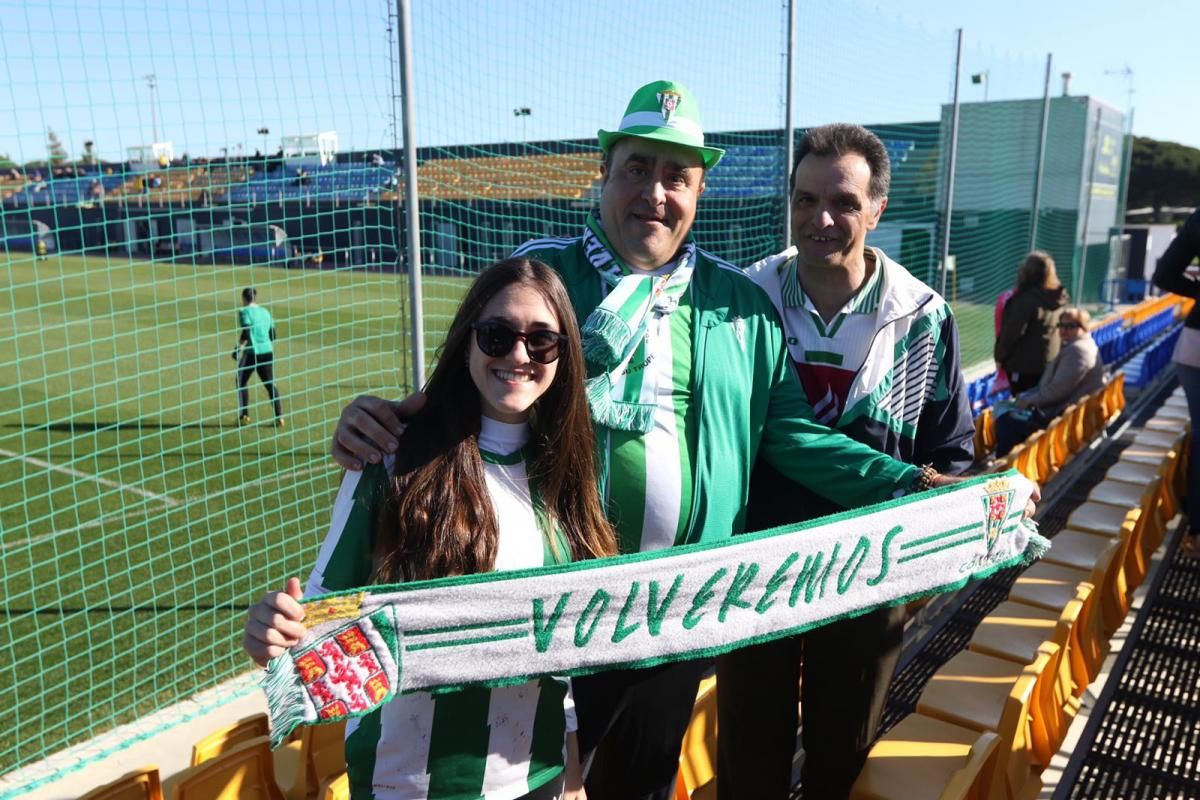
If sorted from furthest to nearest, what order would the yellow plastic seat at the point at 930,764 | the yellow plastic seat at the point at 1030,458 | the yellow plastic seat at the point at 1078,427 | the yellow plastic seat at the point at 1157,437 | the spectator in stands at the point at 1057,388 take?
the spectator in stands at the point at 1057,388 → the yellow plastic seat at the point at 1078,427 → the yellow plastic seat at the point at 1157,437 → the yellow plastic seat at the point at 1030,458 → the yellow plastic seat at the point at 930,764

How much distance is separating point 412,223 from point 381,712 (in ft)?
6.56

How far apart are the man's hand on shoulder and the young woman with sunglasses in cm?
2

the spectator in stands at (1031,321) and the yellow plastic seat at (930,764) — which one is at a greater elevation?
the spectator in stands at (1031,321)

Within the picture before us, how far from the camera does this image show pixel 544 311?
1563mm

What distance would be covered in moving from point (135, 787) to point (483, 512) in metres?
Result: 1.27

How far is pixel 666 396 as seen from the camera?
182 centimetres

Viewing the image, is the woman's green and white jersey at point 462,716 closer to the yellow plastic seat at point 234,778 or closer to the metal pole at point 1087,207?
the yellow plastic seat at point 234,778

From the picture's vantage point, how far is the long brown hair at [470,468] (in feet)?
4.87

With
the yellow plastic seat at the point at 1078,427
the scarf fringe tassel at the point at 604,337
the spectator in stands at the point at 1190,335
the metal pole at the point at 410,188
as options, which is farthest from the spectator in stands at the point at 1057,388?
the scarf fringe tassel at the point at 604,337

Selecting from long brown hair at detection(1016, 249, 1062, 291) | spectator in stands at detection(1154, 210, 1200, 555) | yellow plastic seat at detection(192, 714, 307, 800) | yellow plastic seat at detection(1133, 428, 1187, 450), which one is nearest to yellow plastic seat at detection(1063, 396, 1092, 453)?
yellow plastic seat at detection(1133, 428, 1187, 450)

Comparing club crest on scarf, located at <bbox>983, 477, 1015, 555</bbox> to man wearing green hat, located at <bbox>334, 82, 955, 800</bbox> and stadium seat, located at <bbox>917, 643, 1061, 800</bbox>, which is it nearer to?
man wearing green hat, located at <bbox>334, 82, 955, 800</bbox>

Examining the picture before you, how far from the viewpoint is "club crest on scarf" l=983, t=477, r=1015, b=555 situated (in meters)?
2.09

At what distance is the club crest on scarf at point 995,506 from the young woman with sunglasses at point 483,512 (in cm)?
99

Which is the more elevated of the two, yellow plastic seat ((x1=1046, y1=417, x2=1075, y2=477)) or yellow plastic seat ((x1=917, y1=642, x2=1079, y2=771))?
yellow plastic seat ((x1=917, y1=642, x2=1079, y2=771))
